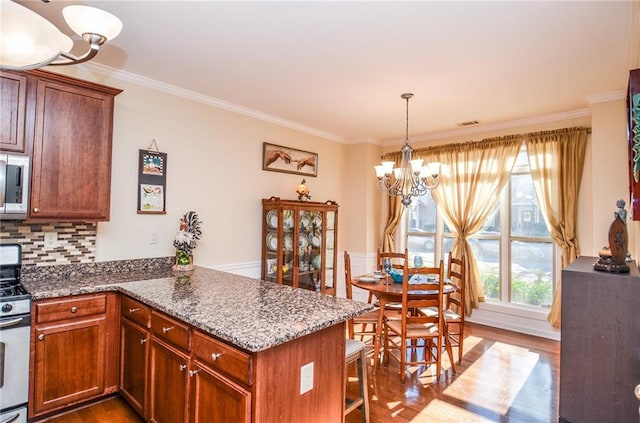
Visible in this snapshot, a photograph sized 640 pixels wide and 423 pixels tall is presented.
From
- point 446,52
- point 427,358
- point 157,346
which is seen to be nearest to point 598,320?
point 427,358

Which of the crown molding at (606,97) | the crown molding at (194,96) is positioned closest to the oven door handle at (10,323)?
A: the crown molding at (194,96)

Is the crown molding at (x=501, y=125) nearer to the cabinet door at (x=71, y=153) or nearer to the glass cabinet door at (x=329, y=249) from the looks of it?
the glass cabinet door at (x=329, y=249)

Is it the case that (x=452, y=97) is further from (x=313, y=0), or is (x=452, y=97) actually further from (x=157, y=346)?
(x=157, y=346)

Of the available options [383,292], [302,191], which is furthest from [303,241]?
[383,292]

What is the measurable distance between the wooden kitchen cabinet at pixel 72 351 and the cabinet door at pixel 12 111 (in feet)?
3.54

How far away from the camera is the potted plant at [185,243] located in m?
3.11

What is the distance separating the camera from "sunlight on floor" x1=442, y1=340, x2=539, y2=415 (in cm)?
269

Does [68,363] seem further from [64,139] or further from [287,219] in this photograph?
[287,219]

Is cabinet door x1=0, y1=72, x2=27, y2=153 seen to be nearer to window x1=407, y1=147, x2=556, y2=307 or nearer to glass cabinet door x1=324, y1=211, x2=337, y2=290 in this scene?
glass cabinet door x1=324, y1=211, x2=337, y2=290

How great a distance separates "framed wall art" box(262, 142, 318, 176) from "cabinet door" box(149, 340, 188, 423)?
262 centimetres

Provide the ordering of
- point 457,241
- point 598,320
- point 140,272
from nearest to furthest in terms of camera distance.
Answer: point 598,320 → point 140,272 → point 457,241

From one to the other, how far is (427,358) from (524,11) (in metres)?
2.99

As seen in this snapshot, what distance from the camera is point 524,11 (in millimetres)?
2070

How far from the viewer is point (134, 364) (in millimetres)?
2346
